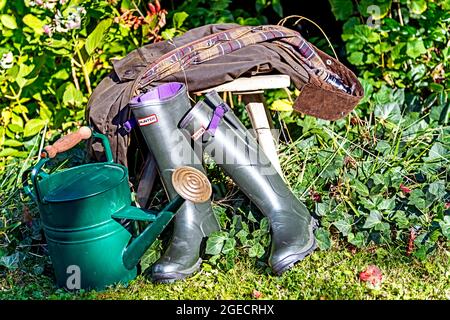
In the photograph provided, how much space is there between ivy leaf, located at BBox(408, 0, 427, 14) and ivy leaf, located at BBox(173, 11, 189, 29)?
1.09 meters

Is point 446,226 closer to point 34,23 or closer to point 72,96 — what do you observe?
point 72,96

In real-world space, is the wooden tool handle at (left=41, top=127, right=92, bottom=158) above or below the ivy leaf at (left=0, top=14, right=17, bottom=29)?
below

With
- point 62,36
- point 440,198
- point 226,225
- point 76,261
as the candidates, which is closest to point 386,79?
point 440,198

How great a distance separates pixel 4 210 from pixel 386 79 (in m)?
1.94

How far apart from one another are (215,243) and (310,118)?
877 mm

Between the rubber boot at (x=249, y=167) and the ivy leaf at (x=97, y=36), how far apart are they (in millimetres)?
845

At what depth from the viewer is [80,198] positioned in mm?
2529

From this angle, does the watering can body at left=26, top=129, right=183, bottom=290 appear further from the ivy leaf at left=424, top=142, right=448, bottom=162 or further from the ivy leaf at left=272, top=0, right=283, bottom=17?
the ivy leaf at left=272, top=0, right=283, bottom=17

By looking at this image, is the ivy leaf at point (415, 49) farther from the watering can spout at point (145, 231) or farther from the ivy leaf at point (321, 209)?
the watering can spout at point (145, 231)

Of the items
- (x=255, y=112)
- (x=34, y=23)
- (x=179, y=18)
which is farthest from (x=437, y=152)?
(x=34, y=23)

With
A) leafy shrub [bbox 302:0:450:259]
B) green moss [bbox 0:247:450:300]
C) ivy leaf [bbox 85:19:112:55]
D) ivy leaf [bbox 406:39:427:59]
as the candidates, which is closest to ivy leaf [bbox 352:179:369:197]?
leafy shrub [bbox 302:0:450:259]

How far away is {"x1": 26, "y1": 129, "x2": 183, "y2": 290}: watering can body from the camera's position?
2.56 m

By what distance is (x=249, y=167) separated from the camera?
2762mm

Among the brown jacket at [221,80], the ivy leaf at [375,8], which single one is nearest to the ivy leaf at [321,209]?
the brown jacket at [221,80]
